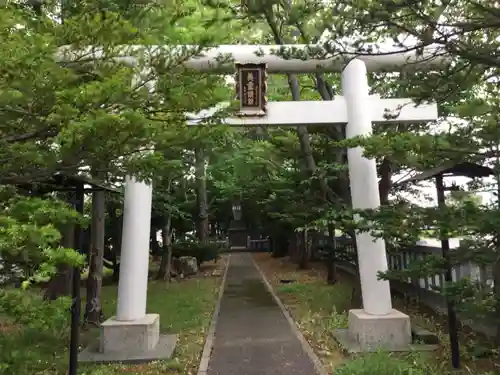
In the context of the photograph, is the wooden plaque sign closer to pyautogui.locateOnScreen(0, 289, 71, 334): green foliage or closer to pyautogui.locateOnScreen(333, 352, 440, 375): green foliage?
Answer: pyautogui.locateOnScreen(333, 352, 440, 375): green foliage

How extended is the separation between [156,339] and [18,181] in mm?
4652

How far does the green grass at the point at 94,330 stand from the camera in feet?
11.1

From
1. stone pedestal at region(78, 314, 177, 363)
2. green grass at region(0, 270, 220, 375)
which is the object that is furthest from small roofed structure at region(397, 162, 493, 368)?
stone pedestal at region(78, 314, 177, 363)

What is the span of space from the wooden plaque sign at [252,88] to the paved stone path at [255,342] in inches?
157

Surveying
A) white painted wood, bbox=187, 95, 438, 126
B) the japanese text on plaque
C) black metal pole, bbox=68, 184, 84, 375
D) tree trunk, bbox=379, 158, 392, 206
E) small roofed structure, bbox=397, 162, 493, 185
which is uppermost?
the japanese text on plaque

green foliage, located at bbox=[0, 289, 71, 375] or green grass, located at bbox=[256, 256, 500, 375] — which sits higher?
green foliage, located at bbox=[0, 289, 71, 375]

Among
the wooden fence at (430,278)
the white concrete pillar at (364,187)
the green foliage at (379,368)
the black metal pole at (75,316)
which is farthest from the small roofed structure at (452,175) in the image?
the black metal pole at (75,316)

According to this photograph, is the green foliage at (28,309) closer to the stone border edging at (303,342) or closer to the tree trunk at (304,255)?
the stone border edging at (303,342)

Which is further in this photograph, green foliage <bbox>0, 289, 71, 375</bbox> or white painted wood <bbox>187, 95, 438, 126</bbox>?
white painted wood <bbox>187, 95, 438, 126</bbox>

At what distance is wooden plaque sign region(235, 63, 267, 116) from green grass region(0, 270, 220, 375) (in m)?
4.21

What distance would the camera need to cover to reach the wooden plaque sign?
8.14 meters

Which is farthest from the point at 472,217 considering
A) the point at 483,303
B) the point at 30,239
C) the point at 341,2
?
the point at 30,239

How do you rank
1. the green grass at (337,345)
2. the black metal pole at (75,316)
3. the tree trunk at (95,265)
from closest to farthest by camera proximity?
the green grass at (337,345) < the black metal pole at (75,316) < the tree trunk at (95,265)

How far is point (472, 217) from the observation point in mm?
4195
